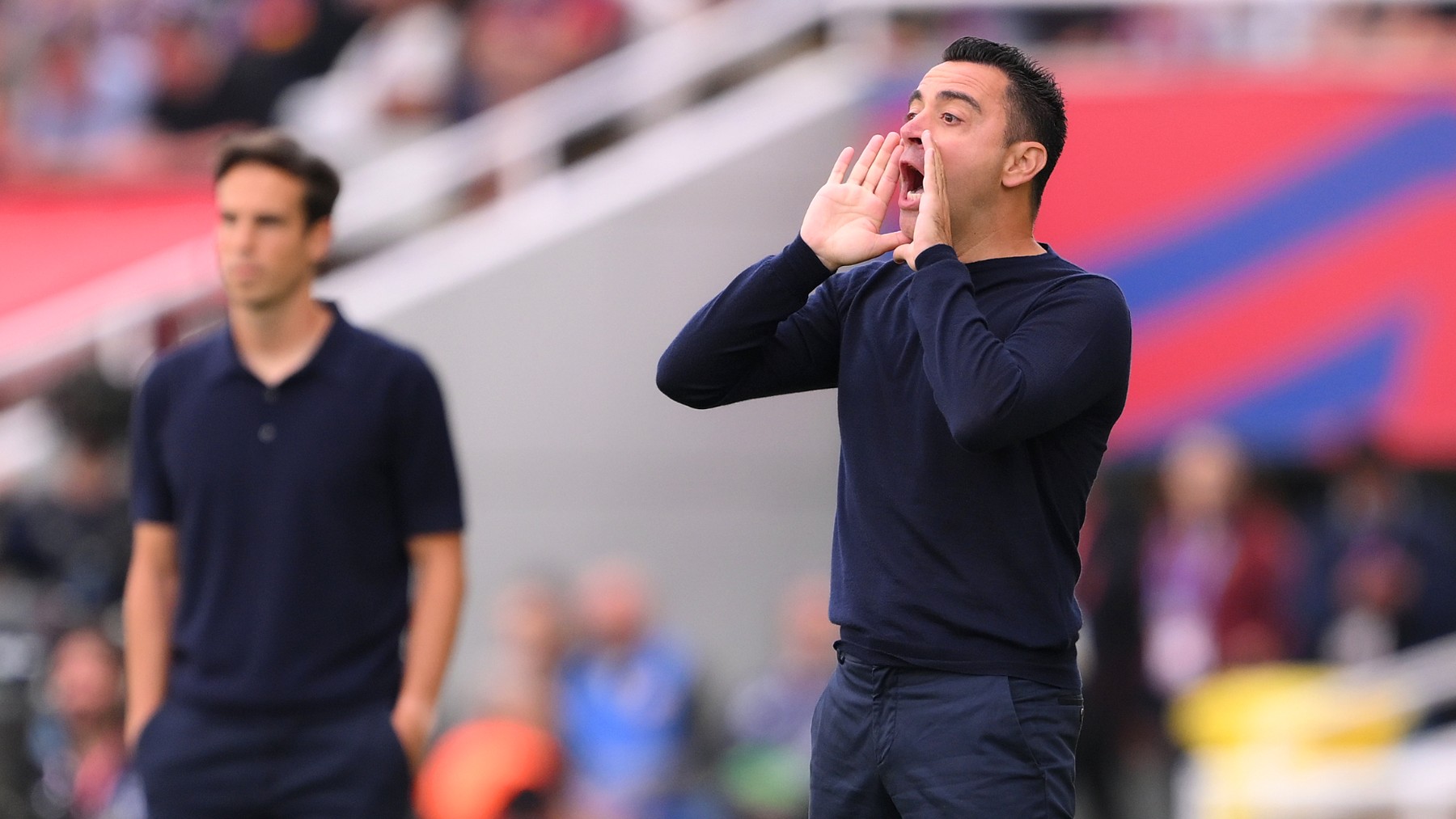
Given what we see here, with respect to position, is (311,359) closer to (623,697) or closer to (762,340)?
(762,340)

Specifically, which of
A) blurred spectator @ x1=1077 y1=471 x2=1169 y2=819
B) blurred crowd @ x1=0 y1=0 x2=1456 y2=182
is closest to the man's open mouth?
blurred spectator @ x1=1077 y1=471 x2=1169 y2=819

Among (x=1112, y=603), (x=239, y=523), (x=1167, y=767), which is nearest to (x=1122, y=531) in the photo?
(x=1112, y=603)

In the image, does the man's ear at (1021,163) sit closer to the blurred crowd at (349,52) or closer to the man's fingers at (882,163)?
the man's fingers at (882,163)

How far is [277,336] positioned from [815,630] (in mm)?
4227

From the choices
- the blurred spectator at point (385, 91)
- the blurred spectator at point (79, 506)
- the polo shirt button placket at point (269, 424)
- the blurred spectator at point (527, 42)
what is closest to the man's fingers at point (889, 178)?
the polo shirt button placket at point (269, 424)

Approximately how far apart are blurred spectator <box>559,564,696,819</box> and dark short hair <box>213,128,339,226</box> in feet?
13.8

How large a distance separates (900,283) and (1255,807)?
15.1ft

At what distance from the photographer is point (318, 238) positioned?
448 cm

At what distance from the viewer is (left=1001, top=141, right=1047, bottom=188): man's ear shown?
3494mm

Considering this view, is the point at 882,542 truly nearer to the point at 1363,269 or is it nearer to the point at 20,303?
the point at 1363,269

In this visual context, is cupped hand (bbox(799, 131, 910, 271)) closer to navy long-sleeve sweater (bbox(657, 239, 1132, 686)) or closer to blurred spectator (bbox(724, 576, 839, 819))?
navy long-sleeve sweater (bbox(657, 239, 1132, 686))

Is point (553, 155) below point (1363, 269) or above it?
above

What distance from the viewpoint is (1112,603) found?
8.09 metres

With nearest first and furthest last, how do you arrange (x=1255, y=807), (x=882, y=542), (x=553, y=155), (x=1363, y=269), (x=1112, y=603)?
(x=882, y=542) → (x=1255, y=807) → (x=1112, y=603) → (x=1363, y=269) → (x=553, y=155)
